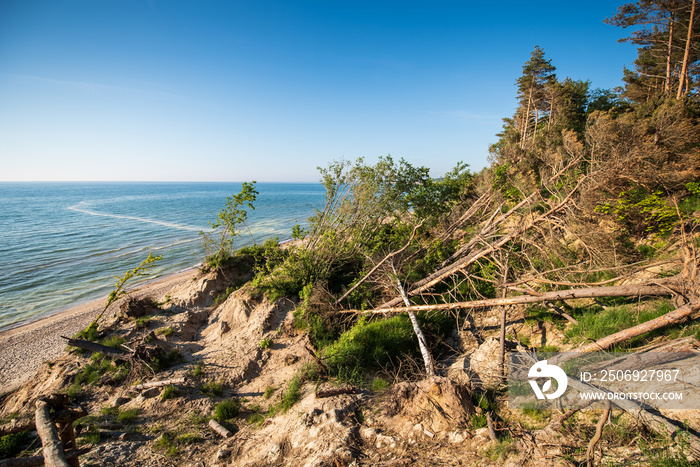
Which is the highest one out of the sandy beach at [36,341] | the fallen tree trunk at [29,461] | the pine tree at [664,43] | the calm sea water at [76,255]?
the pine tree at [664,43]

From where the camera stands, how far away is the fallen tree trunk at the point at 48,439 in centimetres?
306

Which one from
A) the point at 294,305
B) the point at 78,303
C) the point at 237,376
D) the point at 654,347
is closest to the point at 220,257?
the point at 294,305

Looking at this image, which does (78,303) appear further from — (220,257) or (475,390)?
(475,390)

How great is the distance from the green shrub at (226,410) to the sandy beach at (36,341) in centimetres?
824

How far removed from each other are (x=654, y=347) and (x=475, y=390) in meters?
2.52

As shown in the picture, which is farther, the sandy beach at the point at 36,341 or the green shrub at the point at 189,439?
the sandy beach at the point at 36,341

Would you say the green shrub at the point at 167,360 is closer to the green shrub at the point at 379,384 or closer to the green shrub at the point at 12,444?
the green shrub at the point at 12,444

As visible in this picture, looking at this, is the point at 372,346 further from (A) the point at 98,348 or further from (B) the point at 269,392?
(A) the point at 98,348

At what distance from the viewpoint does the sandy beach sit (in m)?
10.6

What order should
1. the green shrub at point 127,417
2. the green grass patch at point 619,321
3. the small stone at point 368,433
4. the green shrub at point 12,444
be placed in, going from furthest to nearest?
the green shrub at point 127,417
the green shrub at point 12,444
the green grass patch at point 619,321
the small stone at point 368,433

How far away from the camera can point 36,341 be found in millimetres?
12789

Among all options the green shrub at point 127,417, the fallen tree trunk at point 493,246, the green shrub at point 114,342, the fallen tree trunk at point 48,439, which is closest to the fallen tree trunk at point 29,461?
the fallen tree trunk at point 48,439

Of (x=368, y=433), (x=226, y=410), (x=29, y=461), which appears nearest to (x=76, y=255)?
(x=226, y=410)

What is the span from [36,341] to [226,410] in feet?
43.7
